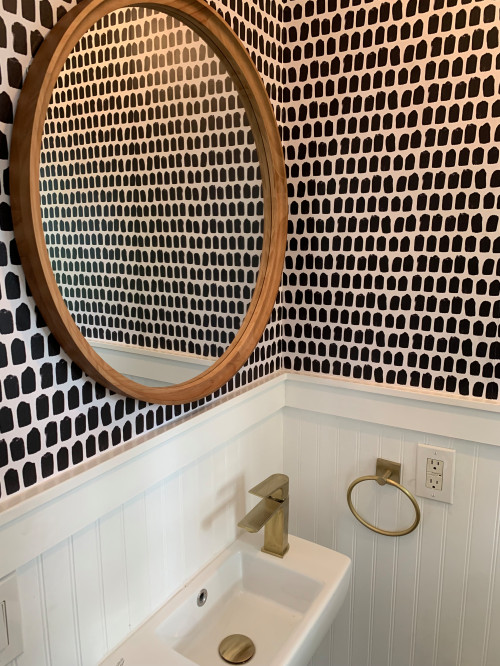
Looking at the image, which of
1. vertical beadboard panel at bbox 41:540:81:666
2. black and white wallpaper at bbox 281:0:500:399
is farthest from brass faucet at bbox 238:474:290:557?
vertical beadboard panel at bbox 41:540:81:666

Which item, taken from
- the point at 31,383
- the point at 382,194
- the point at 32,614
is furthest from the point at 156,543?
the point at 382,194

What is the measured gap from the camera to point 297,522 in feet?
4.98

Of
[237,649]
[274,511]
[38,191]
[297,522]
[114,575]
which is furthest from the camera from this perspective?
[297,522]

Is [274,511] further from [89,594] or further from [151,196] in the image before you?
[151,196]

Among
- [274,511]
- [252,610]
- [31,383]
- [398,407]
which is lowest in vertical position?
[252,610]

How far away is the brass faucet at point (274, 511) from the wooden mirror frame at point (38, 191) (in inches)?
11.8

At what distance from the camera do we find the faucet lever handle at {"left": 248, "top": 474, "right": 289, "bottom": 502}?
1.23 meters

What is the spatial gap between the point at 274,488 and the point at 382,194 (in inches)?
30.2

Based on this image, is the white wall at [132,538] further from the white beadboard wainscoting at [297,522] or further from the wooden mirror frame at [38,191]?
the wooden mirror frame at [38,191]

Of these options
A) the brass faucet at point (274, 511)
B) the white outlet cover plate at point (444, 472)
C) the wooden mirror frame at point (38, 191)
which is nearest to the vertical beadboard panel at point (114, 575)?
the wooden mirror frame at point (38, 191)

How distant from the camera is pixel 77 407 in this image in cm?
84

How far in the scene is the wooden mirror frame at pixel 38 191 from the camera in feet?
2.27

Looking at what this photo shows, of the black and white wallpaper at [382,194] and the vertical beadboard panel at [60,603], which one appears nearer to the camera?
the vertical beadboard panel at [60,603]

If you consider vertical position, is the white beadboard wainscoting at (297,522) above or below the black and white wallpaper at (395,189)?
below
